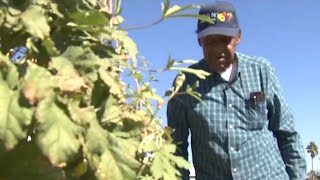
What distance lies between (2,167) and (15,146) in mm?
60

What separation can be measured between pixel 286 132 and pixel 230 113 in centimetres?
34

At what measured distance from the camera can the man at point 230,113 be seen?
126 inches

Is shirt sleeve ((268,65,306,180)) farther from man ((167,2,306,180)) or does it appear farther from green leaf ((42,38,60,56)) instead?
green leaf ((42,38,60,56))

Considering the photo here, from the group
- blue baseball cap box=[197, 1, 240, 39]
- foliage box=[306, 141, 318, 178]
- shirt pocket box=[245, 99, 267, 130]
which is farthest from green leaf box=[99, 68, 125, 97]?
foliage box=[306, 141, 318, 178]

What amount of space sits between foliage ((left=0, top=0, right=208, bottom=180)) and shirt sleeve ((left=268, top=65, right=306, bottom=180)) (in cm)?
187

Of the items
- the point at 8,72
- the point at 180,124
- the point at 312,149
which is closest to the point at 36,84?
the point at 8,72

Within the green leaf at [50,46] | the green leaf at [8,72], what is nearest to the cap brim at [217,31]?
the green leaf at [50,46]

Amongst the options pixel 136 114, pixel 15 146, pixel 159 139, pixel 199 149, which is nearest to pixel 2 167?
pixel 15 146

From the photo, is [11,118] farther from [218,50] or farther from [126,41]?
[218,50]

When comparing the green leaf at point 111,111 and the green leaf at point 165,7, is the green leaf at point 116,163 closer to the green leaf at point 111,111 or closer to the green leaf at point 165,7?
the green leaf at point 111,111

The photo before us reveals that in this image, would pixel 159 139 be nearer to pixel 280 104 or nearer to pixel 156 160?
pixel 156 160

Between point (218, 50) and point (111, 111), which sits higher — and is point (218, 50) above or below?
below

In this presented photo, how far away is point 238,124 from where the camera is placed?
3.22m

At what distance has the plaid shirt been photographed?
10.5 ft
